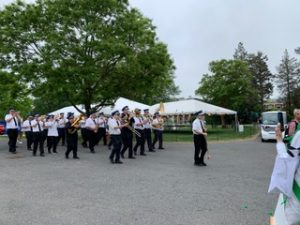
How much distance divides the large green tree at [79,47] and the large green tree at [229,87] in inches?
1111

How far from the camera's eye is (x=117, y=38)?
76.1 feet

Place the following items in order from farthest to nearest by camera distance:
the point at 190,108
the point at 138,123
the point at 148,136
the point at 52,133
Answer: the point at 190,108 < the point at 148,136 < the point at 52,133 < the point at 138,123

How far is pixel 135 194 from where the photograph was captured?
24.4 ft

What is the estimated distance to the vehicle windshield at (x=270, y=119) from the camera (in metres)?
25.5

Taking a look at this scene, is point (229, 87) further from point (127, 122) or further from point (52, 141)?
point (127, 122)

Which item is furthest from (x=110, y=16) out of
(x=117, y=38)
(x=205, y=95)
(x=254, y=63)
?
(x=254, y=63)

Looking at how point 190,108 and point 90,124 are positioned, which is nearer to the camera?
point 90,124

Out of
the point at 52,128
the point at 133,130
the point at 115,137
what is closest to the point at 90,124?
the point at 52,128

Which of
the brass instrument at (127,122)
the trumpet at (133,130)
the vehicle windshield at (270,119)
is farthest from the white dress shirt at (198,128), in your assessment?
the vehicle windshield at (270,119)

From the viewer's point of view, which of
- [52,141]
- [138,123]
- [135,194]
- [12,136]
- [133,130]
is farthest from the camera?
[52,141]

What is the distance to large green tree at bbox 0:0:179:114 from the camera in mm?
22344

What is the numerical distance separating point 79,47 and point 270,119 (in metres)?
14.3

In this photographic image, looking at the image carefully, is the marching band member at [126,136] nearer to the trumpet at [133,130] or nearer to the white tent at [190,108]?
Answer: the trumpet at [133,130]

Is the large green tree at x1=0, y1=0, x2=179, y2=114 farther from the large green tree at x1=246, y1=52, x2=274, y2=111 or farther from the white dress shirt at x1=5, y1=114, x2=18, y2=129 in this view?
the large green tree at x1=246, y1=52, x2=274, y2=111
